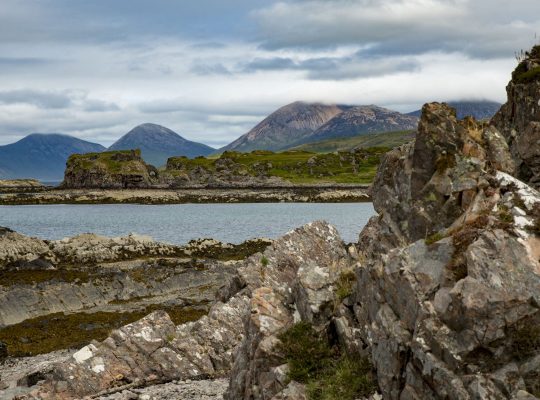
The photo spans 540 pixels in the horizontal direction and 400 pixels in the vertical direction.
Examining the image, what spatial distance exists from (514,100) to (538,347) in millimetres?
26666

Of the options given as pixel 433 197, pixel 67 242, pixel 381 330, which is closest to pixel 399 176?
pixel 433 197

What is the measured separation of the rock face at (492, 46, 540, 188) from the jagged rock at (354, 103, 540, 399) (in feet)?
32.8

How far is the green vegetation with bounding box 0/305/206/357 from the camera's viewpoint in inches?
1548

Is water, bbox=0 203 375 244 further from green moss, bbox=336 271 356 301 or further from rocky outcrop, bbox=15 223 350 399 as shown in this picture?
green moss, bbox=336 271 356 301

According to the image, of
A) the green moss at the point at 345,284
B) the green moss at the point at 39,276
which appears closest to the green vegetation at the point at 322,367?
the green moss at the point at 345,284

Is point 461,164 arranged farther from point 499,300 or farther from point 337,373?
point 337,373

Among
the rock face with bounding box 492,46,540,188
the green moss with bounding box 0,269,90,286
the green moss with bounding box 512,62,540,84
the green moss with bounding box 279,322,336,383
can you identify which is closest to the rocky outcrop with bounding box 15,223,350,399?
the green moss with bounding box 279,322,336,383

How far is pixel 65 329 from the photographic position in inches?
1694

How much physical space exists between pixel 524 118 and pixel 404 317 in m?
24.7

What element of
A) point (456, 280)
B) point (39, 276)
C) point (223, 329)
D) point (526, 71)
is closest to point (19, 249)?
point (39, 276)

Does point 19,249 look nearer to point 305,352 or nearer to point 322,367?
point 305,352

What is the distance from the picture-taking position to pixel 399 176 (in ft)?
69.7

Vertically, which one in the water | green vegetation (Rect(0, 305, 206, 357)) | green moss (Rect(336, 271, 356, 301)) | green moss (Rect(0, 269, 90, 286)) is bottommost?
the water

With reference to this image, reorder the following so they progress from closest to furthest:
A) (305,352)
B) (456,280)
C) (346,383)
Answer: (456,280) → (346,383) → (305,352)
